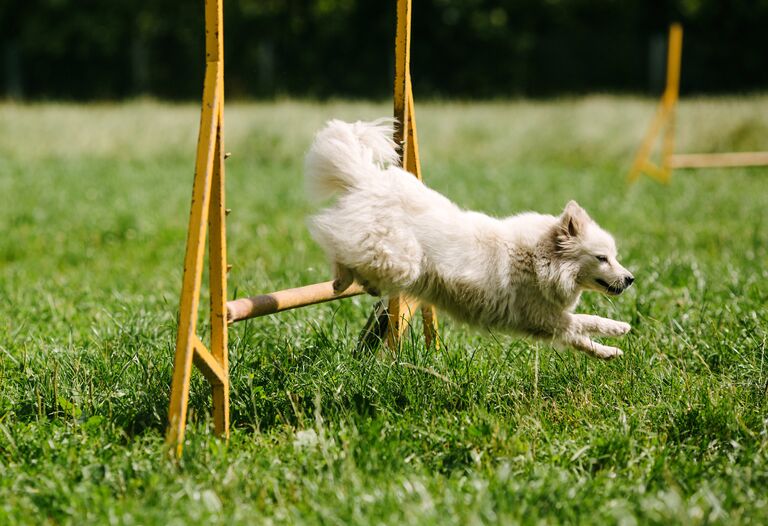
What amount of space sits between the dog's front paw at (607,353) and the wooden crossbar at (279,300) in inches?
40.5

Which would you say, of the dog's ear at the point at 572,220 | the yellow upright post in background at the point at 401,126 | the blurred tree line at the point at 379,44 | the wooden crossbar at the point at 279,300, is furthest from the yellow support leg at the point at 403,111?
the blurred tree line at the point at 379,44

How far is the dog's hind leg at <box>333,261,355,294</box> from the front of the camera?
3.50m

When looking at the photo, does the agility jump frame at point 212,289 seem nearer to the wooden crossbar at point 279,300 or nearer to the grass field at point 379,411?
the wooden crossbar at point 279,300

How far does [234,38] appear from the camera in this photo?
1107 inches

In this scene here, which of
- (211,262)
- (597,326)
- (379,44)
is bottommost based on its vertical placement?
(597,326)

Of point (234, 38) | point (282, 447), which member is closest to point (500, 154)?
point (282, 447)

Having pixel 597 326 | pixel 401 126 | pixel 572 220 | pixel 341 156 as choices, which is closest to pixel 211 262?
pixel 341 156

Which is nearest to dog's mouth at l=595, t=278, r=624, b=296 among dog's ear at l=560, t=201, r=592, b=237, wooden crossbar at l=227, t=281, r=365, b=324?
dog's ear at l=560, t=201, r=592, b=237

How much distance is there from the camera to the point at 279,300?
11.0 ft

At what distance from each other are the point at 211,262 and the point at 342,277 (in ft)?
1.87

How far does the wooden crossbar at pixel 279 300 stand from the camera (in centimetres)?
323

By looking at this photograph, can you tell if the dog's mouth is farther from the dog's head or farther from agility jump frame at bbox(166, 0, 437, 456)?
agility jump frame at bbox(166, 0, 437, 456)

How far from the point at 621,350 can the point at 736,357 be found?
549 mm

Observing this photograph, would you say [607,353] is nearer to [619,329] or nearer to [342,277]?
[619,329]
